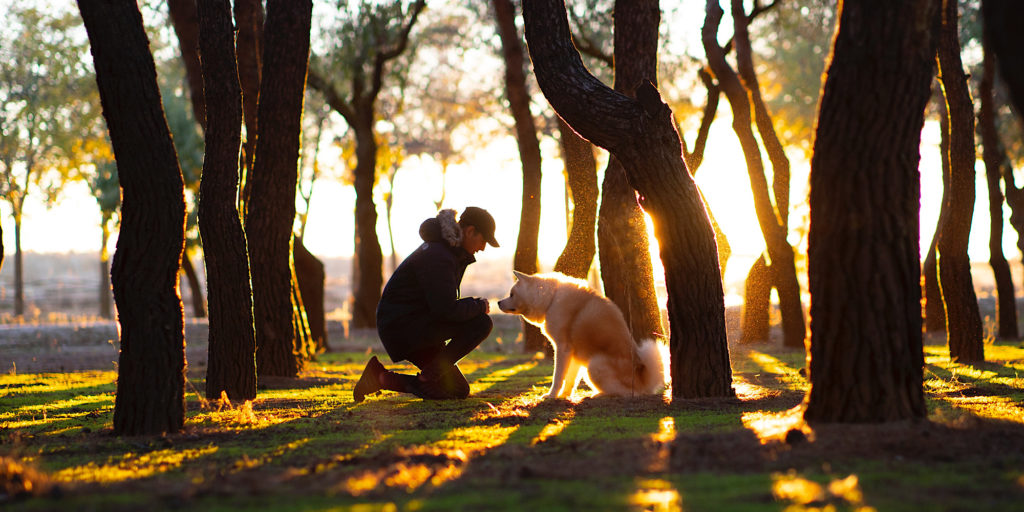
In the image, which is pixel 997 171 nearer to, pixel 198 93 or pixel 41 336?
pixel 198 93

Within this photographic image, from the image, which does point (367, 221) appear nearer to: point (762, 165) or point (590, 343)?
point (762, 165)

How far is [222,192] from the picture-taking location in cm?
978

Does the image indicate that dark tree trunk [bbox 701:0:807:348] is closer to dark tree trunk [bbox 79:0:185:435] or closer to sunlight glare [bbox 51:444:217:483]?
dark tree trunk [bbox 79:0:185:435]

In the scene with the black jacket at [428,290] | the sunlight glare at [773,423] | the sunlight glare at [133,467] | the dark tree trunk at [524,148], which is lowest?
the sunlight glare at [133,467]

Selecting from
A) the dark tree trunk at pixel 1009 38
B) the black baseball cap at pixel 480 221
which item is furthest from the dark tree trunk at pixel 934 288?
the dark tree trunk at pixel 1009 38

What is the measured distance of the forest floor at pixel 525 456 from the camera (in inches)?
182

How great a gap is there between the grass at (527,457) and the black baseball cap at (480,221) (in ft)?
5.65

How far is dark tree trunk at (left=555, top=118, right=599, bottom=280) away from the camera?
1538 cm

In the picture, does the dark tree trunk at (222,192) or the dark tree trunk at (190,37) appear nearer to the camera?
the dark tree trunk at (222,192)

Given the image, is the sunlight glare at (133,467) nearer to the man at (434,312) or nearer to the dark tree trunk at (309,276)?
the man at (434,312)

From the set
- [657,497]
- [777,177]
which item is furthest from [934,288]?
[657,497]

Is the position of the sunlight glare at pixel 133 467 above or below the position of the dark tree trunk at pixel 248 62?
below

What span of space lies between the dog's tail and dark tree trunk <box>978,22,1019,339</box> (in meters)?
9.84

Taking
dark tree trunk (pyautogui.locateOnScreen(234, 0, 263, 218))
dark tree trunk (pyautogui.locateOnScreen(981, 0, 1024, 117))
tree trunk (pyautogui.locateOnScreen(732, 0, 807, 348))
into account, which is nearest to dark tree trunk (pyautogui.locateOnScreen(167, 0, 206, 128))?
dark tree trunk (pyautogui.locateOnScreen(234, 0, 263, 218))
